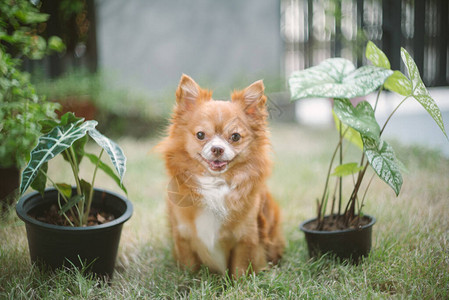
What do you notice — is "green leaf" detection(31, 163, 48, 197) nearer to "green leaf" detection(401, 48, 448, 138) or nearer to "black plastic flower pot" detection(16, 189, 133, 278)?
"black plastic flower pot" detection(16, 189, 133, 278)

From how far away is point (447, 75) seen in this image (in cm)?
398

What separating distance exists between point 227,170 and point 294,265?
0.66 meters

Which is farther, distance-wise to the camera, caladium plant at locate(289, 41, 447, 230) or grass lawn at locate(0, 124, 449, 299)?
grass lawn at locate(0, 124, 449, 299)

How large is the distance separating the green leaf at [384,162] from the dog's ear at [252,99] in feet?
1.38

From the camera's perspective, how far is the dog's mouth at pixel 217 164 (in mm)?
1461

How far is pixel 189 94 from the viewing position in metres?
1.58

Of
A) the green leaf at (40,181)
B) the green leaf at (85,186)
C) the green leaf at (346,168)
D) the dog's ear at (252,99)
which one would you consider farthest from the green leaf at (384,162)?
the green leaf at (40,181)

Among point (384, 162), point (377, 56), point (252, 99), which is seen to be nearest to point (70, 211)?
point (252, 99)

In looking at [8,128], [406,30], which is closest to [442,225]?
[8,128]

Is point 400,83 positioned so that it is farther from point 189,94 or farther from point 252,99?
point 189,94

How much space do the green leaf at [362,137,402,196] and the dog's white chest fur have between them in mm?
557

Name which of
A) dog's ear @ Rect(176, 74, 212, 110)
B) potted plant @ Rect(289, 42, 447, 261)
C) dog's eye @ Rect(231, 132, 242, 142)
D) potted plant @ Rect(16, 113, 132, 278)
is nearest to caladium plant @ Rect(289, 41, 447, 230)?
potted plant @ Rect(289, 42, 447, 261)

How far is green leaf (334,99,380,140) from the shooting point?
1.43 m

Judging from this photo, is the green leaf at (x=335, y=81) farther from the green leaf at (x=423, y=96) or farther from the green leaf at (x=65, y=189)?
the green leaf at (x=65, y=189)
